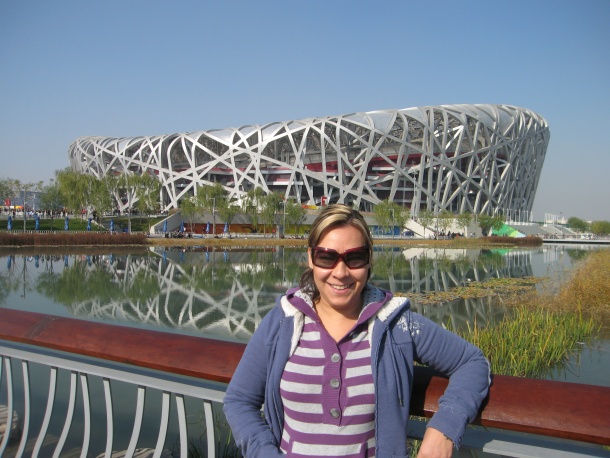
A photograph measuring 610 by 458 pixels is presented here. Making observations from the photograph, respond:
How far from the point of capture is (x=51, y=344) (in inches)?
93.9

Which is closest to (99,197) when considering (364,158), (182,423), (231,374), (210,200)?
(210,200)

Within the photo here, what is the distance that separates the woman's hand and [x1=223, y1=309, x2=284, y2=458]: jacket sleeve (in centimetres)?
48

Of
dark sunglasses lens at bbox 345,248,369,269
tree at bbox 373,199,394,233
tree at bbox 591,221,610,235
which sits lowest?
tree at bbox 591,221,610,235

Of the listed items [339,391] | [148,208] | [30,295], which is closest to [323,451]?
[339,391]

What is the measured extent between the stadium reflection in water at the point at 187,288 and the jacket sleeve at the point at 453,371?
8.27m

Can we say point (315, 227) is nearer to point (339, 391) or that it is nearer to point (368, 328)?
point (368, 328)

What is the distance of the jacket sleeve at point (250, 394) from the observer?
5.78 ft

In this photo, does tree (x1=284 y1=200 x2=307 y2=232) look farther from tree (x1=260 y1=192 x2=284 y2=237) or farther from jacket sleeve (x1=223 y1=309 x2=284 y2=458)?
jacket sleeve (x1=223 y1=309 x2=284 y2=458)

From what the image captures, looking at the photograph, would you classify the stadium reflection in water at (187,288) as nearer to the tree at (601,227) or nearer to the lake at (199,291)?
the lake at (199,291)

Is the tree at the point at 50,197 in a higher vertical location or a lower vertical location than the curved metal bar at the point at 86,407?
higher

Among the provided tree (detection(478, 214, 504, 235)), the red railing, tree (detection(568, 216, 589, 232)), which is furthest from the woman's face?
tree (detection(568, 216, 589, 232))

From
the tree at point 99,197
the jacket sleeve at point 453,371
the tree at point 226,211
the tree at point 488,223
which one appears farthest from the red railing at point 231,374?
the tree at point 488,223

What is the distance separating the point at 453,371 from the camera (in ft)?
5.71

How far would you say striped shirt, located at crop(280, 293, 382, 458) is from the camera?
1.71 metres
